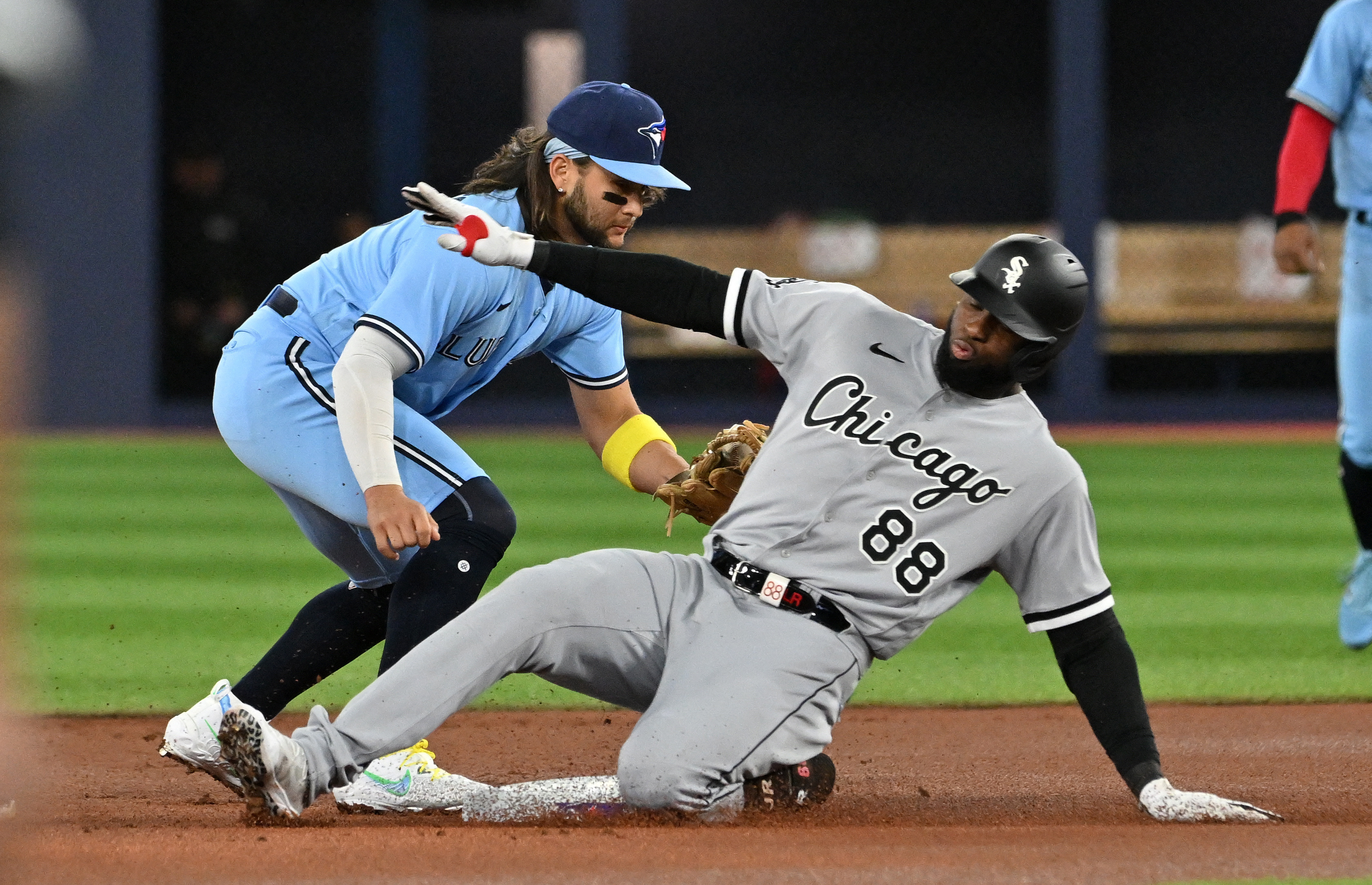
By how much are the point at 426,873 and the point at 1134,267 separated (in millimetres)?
13226

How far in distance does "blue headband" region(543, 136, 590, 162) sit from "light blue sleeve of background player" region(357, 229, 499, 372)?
29 cm

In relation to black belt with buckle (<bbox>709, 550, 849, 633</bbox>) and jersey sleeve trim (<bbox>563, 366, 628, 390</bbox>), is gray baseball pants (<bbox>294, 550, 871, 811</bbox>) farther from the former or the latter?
jersey sleeve trim (<bbox>563, 366, 628, 390</bbox>)

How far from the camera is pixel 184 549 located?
313 inches

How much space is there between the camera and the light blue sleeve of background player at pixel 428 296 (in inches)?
130

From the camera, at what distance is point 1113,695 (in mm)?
3211

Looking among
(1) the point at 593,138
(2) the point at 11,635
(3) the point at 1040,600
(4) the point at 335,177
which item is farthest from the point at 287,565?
(4) the point at 335,177

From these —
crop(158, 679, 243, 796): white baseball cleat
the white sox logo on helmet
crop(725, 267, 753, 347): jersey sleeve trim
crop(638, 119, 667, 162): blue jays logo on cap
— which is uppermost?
crop(638, 119, 667, 162): blue jays logo on cap

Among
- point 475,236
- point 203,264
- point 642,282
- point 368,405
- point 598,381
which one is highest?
point 475,236

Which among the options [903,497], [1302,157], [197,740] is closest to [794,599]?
[903,497]

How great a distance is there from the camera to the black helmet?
125 inches

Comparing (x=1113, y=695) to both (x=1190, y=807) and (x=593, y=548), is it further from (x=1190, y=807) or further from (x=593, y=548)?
(x=593, y=548)

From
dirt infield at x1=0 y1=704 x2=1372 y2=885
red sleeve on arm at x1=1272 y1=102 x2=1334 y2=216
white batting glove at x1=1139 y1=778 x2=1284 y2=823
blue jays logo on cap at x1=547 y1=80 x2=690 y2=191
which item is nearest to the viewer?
dirt infield at x1=0 y1=704 x2=1372 y2=885

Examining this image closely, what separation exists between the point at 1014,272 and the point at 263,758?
5.34ft

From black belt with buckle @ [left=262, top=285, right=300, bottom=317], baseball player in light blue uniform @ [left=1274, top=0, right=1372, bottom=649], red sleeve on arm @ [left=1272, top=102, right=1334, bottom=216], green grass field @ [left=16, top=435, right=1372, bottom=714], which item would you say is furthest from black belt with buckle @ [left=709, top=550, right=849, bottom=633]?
red sleeve on arm @ [left=1272, top=102, right=1334, bottom=216]
